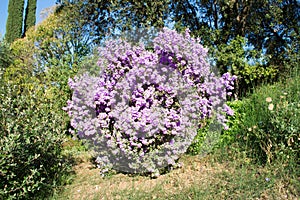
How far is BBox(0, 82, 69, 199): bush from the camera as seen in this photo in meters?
3.23

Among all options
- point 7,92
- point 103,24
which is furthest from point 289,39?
point 7,92

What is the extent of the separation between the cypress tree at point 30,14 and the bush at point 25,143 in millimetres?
17078

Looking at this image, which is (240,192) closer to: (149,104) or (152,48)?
(149,104)

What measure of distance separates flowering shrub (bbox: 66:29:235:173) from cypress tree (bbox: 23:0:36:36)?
55.5ft

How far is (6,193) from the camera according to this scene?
3361mm

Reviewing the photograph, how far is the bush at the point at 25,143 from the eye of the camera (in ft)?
10.6

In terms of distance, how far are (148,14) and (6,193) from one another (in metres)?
5.89

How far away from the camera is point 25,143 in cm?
336

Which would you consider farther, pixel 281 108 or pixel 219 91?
pixel 219 91

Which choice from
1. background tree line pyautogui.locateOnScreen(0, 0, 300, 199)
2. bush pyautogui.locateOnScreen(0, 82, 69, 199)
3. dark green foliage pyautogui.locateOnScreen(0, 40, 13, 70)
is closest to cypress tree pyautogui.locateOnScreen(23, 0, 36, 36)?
dark green foliage pyautogui.locateOnScreen(0, 40, 13, 70)

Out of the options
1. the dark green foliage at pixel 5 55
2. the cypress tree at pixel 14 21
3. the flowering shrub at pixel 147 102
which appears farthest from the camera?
the cypress tree at pixel 14 21

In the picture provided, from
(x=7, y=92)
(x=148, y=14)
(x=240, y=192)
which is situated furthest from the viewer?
(x=148, y=14)

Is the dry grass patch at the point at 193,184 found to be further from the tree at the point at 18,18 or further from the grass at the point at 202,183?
the tree at the point at 18,18

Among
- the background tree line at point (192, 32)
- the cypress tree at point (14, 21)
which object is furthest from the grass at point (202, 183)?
the cypress tree at point (14, 21)
